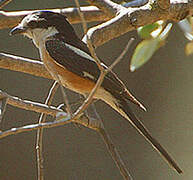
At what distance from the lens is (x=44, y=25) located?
7.25 feet

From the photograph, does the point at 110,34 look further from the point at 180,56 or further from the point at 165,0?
the point at 180,56

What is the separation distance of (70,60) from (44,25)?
0.23 metres

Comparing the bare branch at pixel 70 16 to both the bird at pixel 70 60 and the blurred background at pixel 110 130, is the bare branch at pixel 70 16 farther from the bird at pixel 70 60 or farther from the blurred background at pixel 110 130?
the blurred background at pixel 110 130

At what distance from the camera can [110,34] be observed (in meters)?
1.91

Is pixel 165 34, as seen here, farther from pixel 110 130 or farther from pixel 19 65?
pixel 110 130

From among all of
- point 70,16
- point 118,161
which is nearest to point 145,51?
point 118,161

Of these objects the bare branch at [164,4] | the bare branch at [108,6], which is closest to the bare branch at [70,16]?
the bare branch at [108,6]

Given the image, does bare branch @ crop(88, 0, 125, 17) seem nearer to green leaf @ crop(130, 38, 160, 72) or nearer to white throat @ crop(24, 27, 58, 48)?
white throat @ crop(24, 27, 58, 48)

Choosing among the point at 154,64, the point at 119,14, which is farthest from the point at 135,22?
the point at 154,64

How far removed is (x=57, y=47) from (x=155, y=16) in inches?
19.6

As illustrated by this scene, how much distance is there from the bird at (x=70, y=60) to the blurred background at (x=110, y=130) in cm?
108

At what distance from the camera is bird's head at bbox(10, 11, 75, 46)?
2.17 meters

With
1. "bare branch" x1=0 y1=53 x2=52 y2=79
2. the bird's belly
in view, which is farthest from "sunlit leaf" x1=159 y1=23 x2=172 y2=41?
"bare branch" x1=0 y1=53 x2=52 y2=79

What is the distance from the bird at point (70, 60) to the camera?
2.06 metres
